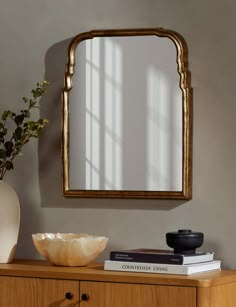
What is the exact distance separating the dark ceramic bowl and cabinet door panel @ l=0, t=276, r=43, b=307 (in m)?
0.47

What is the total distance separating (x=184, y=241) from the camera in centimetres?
288

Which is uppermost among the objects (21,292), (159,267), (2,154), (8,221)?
(2,154)

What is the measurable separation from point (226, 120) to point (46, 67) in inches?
30.3

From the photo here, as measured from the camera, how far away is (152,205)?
318 cm

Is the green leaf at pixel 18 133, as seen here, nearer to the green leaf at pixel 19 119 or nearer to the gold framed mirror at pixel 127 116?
the green leaf at pixel 19 119

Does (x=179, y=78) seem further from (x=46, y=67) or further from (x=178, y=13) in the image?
(x=46, y=67)

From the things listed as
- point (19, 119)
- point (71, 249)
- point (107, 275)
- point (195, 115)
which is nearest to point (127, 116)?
point (195, 115)

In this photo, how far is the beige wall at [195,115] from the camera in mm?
3082

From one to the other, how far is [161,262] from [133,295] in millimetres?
148

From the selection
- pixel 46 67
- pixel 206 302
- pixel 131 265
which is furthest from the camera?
pixel 46 67

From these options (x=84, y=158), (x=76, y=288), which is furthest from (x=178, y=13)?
(x=76, y=288)

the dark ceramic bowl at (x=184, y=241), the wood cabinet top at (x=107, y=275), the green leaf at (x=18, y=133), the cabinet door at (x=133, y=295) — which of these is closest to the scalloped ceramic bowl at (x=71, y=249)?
the wood cabinet top at (x=107, y=275)

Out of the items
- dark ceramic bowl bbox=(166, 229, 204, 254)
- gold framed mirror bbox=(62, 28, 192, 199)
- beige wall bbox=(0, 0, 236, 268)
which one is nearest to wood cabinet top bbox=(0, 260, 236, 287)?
dark ceramic bowl bbox=(166, 229, 204, 254)

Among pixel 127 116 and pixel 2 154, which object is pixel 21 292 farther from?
pixel 127 116
